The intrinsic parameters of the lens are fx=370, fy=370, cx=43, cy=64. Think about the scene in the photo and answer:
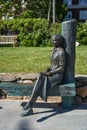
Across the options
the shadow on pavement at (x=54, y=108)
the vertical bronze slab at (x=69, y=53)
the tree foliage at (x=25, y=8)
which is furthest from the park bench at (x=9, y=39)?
the vertical bronze slab at (x=69, y=53)

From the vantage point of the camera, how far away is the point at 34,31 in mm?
23016

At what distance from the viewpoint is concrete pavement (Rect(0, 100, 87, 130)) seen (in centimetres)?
577

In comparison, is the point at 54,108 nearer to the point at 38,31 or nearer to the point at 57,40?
the point at 57,40

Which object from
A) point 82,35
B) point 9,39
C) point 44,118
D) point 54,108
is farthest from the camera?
point 9,39

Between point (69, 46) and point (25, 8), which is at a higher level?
point (69, 46)

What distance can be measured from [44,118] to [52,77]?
0.76m

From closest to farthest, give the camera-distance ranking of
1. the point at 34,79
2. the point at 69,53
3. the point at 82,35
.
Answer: the point at 69,53 < the point at 34,79 < the point at 82,35

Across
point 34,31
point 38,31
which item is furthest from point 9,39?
point 38,31

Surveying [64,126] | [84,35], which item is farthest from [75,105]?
[84,35]

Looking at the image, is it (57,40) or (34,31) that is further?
(34,31)

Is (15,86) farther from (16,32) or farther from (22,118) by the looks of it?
(16,32)

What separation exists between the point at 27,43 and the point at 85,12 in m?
34.4

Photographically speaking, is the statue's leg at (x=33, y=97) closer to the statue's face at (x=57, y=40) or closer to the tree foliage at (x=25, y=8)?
the statue's face at (x=57, y=40)

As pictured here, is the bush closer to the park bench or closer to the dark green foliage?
the dark green foliage
